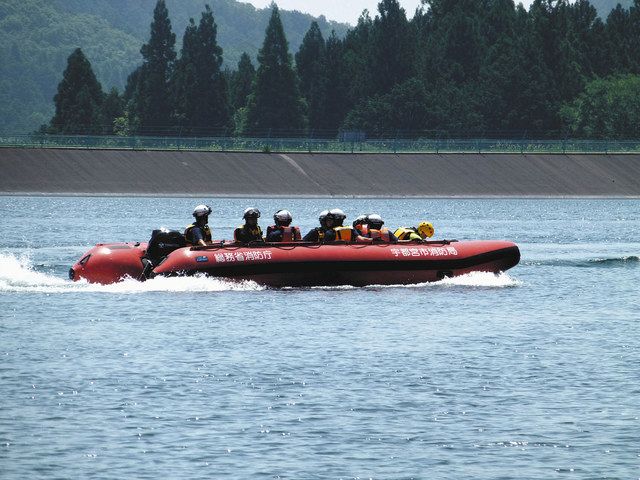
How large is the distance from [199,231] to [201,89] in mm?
94506

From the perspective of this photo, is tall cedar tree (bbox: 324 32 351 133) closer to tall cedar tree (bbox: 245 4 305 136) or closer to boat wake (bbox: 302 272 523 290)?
tall cedar tree (bbox: 245 4 305 136)

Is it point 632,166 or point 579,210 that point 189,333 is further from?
point 632,166

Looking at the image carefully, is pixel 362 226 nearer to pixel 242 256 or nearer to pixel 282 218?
pixel 282 218

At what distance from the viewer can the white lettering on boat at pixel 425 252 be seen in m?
34.6

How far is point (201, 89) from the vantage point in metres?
127

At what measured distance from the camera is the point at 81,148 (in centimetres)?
9969

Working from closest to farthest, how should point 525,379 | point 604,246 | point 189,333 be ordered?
1. point 525,379
2. point 189,333
3. point 604,246

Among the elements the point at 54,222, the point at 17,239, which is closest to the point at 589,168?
the point at 54,222

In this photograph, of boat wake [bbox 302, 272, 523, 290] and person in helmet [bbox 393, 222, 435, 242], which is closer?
boat wake [bbox 302, 272, 523, 290]

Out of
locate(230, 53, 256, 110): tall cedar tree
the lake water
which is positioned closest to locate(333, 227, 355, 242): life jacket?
the lake water

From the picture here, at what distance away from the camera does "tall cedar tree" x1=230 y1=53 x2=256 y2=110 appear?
148125 mm

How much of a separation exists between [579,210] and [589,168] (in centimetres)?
2380

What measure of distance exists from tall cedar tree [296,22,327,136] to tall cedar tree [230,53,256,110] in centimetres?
537

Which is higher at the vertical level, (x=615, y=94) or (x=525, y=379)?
(x=615, y=94)
